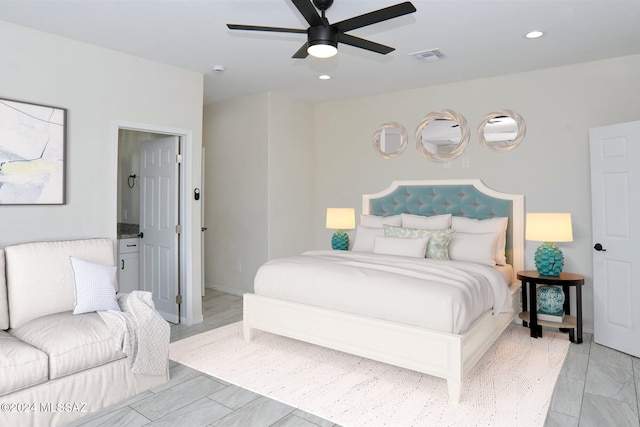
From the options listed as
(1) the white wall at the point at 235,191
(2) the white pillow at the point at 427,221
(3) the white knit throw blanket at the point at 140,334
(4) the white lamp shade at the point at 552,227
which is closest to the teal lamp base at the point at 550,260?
(4) the white lamp shade at the point at 552,227

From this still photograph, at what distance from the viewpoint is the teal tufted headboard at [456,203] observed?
174 inches

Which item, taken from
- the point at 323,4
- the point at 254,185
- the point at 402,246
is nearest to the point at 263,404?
the point at 402,246

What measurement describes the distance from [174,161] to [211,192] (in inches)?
63.9

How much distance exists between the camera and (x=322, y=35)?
8.05ft

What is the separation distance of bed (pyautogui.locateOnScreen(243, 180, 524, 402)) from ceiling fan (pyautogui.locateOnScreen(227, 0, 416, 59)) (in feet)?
5.67

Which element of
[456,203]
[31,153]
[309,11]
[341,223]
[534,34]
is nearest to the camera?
[309,11]

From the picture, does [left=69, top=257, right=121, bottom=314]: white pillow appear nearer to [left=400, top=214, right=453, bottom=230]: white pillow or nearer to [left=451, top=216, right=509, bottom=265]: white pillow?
[left=400, top=214, right=453, bottom=230]: white pillow

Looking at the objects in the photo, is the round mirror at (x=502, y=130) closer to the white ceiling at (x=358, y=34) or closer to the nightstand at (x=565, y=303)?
the white ceiling at (x=358, y=34)

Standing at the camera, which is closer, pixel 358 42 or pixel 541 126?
pixel 358 42

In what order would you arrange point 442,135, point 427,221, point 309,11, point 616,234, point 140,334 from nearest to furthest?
point 309,11
point 140,334
point 616,234
point 427,221
point 442,135

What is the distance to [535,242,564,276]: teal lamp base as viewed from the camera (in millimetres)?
3816

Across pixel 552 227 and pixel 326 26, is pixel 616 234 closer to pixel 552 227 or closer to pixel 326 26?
pixel 552 227

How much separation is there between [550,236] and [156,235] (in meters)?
3.98

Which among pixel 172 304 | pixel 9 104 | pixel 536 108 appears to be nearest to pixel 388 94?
pixel 536 108
